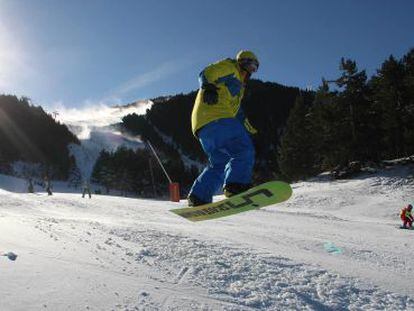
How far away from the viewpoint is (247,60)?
594 centimetres

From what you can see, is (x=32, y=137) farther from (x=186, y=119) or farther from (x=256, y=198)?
(x=256, y=198)

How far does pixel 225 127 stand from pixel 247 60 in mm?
840

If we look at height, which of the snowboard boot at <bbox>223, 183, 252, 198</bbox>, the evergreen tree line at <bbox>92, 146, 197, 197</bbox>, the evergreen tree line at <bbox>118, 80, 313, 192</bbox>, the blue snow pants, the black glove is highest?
the evergreen tree line at <bbox>118, 80, 313, 192</bbox>

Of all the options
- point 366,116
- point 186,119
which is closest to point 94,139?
point 186,119

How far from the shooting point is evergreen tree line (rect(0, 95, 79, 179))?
104500 mm

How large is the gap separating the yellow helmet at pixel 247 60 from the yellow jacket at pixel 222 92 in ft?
0.26

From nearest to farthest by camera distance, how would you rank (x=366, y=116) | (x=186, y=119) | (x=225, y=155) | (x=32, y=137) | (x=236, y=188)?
(x=236, y=188) → (x=225, y=155) → (x=366, y=116) → (x=32, y=137) → (x=186, y=119)

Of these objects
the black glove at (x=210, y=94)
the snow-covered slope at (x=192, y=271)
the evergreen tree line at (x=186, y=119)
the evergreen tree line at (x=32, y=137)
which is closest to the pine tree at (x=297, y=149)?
the snow-covered slope at (x=192, y=271)

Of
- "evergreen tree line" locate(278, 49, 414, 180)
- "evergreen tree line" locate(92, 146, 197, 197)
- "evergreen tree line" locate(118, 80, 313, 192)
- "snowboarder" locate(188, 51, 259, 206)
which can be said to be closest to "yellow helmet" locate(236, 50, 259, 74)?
"snowboarder" locate(188, 51, 259, 206)

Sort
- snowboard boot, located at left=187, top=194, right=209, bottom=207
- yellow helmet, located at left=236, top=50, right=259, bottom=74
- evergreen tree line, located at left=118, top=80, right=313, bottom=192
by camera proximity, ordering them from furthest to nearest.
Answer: evergreen tree line, located at left=118, top=80, right=313, bottom=192
snowboard boot, located at left=187, top=194, right=209, bottom=207
yellow helmet, located at left=236, top=50, right=259, bottom=74

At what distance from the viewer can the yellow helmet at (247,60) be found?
19.5ft

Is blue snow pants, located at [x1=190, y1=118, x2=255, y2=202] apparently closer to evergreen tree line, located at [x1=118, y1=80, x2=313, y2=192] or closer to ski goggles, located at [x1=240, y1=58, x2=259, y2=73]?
ski goggles, located at [x1=240, y1=58, x2=259, y2=73]

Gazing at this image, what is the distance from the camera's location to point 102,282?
5.07 metres

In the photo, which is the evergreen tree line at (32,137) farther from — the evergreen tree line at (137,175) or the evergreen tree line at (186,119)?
the evergreen tree line at (186,119)
